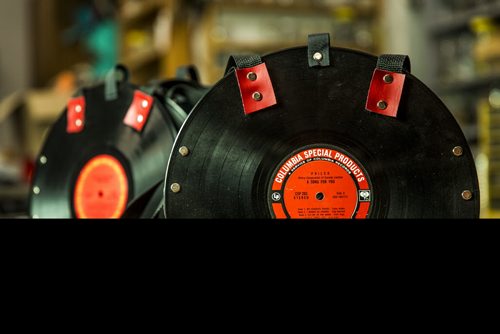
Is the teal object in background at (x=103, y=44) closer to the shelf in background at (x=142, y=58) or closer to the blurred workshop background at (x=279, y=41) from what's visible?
the blurred workshop background at (x=279, y=41)

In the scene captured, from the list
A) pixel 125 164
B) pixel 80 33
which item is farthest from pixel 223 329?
pixel 80 33

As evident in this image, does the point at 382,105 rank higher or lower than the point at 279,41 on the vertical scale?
lower

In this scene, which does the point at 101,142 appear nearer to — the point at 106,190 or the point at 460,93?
the point at 106,190

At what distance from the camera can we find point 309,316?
2.39ft

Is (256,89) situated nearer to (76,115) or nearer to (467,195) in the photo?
(467,195)

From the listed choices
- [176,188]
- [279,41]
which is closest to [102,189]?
[176,188]

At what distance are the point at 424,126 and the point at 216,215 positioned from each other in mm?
269

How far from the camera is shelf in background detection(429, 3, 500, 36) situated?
170 inches

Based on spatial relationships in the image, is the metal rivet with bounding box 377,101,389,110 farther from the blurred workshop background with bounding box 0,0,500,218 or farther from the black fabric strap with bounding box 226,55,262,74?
the blurred workshop background with bounding box 0,0,500,218

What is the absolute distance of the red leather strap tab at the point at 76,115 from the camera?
1.21m

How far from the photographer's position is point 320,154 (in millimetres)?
890

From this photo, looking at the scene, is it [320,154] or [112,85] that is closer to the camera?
[320,154]

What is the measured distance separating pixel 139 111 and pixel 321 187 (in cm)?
37

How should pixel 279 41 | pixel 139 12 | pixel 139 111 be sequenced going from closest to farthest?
pixel 139 111 → pixel 279 41 → pixel 139 12
